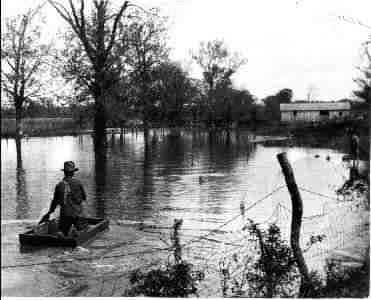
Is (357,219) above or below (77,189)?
below

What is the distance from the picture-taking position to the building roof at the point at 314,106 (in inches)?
441

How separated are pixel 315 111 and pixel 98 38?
6.89 m

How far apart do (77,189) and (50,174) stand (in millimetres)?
1233

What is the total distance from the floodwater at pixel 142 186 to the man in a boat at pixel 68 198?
639 mm

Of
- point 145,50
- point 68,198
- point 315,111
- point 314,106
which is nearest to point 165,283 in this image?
point 68,198

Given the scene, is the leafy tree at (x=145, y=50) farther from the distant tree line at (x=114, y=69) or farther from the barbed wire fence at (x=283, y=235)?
the barbed wire fence at (x=283, y=235)

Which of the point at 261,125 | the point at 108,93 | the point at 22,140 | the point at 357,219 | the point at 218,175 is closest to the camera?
the point at 22,140

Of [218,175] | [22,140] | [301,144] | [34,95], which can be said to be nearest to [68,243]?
[22,140]

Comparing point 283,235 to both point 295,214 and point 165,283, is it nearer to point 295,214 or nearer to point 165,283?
point 295,214

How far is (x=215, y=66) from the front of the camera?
11.1 metres

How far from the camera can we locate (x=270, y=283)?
7484mm

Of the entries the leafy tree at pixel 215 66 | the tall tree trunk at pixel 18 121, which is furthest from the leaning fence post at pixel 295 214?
the tall tree trunk at pixel 18 121

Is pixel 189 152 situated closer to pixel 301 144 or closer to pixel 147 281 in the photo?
pixel 301 144

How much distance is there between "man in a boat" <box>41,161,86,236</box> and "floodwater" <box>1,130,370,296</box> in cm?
→ 64
